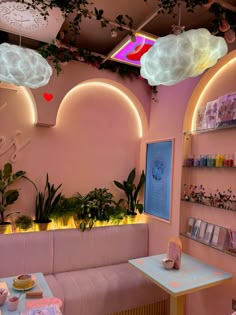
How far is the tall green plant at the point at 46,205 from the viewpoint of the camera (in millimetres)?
3021

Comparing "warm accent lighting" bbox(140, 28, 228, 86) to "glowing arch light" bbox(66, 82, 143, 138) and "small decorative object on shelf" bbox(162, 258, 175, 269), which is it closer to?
"small decorative object on shelf" bbox(162, 258, 175, 269)

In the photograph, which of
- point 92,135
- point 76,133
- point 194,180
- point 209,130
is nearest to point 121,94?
point 92,135

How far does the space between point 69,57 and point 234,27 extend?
179cm

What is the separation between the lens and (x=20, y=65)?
1.59 meters

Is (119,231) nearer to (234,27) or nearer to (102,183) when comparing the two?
(102,183)

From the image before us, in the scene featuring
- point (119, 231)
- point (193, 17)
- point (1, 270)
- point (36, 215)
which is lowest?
point (1, 270)

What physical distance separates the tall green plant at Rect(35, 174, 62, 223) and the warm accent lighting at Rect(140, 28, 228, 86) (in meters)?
2.13

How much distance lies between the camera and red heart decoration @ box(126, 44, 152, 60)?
8.64ft

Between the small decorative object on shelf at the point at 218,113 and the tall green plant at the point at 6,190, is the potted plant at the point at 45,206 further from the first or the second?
the small decorative object on shelf at the point at 218,113

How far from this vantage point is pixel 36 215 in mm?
3072

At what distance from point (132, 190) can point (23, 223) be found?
151 centimetres

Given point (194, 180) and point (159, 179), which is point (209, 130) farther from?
point (159, 179)

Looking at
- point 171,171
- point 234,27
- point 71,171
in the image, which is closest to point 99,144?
point 71,171

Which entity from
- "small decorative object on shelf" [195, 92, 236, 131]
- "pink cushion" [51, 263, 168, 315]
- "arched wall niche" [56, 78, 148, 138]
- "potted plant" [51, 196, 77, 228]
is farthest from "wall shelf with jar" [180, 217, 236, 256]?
"arched wall niche" [56, 78, 148, 138]
